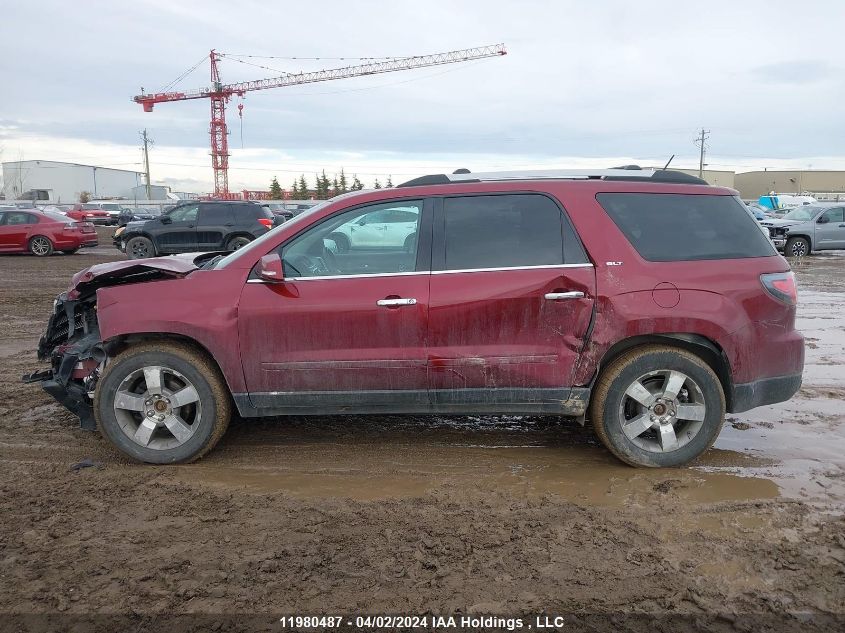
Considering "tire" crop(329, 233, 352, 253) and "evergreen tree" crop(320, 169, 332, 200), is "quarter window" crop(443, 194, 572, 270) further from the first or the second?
"evergreen tree" crop(320, 169, 332, 200)

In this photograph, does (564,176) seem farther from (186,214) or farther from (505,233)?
(186,214)

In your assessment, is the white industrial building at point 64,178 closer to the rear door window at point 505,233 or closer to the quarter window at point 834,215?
the quarter window at point 834,215

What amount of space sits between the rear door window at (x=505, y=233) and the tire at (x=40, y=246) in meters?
19.6

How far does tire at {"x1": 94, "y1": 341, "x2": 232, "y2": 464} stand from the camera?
13.1ft

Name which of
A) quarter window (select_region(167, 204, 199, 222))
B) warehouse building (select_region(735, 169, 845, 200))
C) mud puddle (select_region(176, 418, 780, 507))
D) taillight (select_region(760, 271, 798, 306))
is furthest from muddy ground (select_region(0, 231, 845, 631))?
warehouse building (select_region(735, 169, 845, 200))

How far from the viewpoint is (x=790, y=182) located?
100062 millimetres

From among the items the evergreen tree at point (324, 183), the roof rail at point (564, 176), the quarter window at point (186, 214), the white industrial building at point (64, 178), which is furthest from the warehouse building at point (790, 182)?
the roof rail at point (564, 176)

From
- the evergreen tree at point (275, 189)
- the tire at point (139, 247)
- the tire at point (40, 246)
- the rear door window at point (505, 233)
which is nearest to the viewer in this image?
the rear door window at point (505, 233)

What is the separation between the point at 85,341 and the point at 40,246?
18283 mm

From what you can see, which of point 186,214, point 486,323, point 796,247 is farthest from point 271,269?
point 796,247

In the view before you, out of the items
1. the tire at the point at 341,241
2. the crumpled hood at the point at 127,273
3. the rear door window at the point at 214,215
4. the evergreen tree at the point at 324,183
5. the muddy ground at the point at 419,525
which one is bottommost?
the muddy ground at the point at 419,525

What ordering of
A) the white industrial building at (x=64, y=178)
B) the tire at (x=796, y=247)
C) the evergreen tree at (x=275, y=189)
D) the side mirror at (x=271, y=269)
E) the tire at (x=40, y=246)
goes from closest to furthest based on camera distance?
the side mirror at (x=271, y=269) → the tire at (x=40, y=246) → the tire at (x=796, y=247) → the evergreen tree at (x=275, y=189) → the white industrial building at (x=64, y=178)

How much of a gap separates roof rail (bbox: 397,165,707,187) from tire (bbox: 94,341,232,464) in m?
Answer: 1.82

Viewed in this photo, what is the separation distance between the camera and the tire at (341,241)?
4203mm
